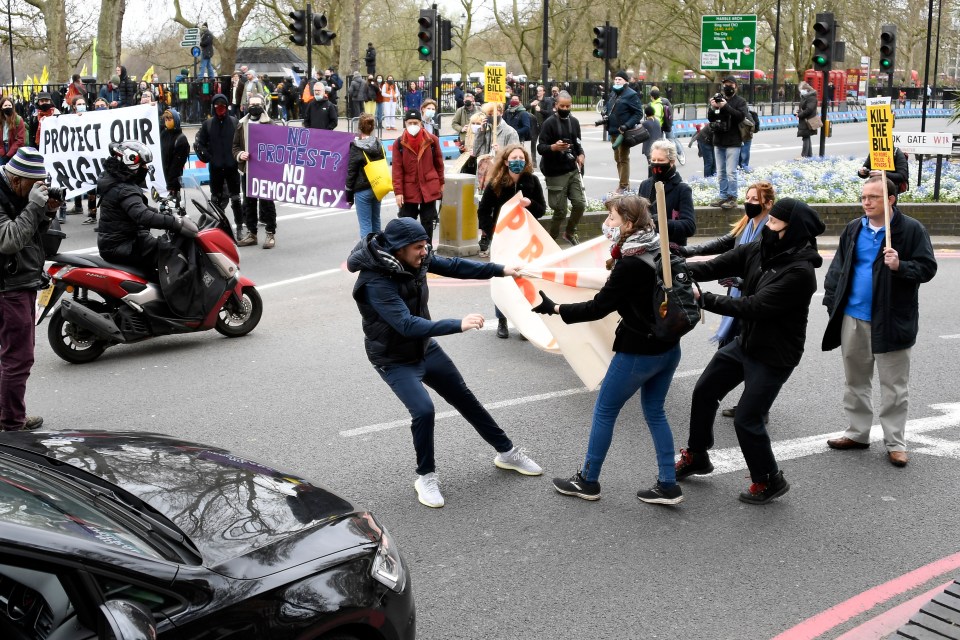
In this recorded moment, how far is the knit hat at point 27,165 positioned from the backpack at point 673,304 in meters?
4.00

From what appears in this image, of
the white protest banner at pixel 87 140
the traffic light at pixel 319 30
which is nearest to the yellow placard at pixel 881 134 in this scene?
the white protest banner at pixel 87 140

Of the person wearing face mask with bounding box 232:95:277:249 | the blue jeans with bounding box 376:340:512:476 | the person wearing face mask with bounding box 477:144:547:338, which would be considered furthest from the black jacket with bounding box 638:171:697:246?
the person wearing face mask with bounding box 232:95:277:249

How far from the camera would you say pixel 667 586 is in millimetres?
5176

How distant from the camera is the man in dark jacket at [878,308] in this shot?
6598mm

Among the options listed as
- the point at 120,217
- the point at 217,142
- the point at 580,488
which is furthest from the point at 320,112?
the point at 580,488

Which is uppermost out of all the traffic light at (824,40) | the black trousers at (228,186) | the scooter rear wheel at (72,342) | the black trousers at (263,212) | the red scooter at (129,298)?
the traffic light at (824,40)

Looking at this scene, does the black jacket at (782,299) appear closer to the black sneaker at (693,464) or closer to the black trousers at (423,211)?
the black sneaker at (693,464)

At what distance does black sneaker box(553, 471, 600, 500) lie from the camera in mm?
6164

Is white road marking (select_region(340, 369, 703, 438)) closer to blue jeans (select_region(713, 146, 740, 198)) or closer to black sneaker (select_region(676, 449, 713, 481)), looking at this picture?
black sneaker (select_region(676, 449, 713, 481))

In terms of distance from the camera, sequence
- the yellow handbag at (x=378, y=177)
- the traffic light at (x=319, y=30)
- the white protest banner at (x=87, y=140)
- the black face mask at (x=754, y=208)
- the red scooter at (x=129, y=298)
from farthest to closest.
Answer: the traffic light at (x=319, y=30)
the yellow handbag at (x=378, y=177)
the white protest banner at (x=87, y=140)
the red scooter at (x=129, y=298)
the black face mask at (x=754, y=208)

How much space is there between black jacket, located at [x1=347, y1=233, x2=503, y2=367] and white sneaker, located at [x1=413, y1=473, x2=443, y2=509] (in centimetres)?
70

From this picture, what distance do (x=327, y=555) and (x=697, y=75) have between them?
83626 millimetres

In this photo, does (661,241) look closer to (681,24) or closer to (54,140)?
(54,140)

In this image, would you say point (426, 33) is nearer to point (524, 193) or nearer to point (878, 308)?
point (524, 193)
